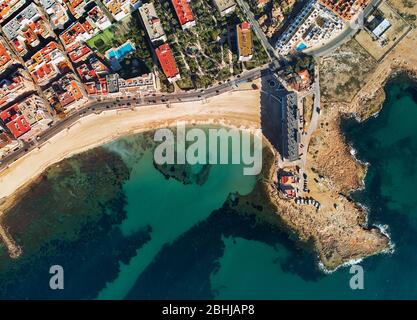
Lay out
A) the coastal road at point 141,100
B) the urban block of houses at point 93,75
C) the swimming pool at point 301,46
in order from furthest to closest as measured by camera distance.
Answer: the coastal road at point 141,100, the swimming pool at point 301,46, the urban block of houses at point 93,75

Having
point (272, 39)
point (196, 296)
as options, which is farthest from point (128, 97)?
point (196, 296)

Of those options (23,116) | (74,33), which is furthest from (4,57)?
(74,33)

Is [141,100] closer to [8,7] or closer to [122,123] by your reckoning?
[122,123]

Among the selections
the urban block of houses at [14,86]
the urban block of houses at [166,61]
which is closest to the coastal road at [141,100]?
the urban block of houses at [166,61]

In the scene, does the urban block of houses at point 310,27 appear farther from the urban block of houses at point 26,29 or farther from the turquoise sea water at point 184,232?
the urban block of houses at point 26,29

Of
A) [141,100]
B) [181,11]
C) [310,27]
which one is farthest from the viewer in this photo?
[141,100]
